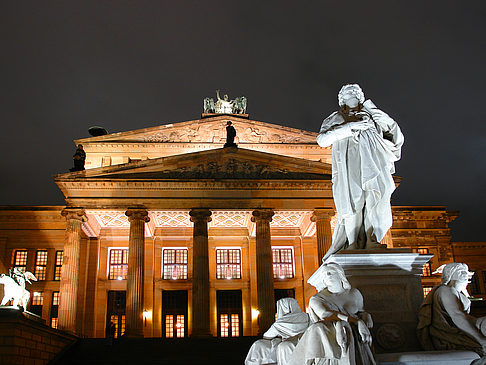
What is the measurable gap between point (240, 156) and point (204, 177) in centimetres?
269

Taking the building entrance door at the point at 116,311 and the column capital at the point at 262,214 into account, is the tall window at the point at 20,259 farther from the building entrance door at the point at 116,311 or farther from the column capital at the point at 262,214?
the column capital at the point at 262,214

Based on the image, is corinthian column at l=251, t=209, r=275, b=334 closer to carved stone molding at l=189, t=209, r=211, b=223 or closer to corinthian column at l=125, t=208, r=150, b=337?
carved stone molding at l=189, t=209, r=211, b=223

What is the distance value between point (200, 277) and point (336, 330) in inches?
1046

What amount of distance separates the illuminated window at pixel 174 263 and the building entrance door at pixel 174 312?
1.20 metres

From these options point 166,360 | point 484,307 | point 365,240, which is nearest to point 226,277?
point 166,360

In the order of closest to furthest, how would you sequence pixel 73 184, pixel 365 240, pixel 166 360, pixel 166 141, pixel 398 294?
pixel 398 294 → pixel 365 240 → pixel 166 360 → pixel 73 184 → pixel 166 141

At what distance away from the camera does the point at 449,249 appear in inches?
1641

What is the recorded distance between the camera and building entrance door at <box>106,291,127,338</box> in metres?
36.8

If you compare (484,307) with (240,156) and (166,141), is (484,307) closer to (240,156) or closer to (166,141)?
(240,156)

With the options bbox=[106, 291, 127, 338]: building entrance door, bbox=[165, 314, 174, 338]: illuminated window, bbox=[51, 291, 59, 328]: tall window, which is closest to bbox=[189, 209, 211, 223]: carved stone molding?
bbox=[165, 314, 174, 338]: illuminated window

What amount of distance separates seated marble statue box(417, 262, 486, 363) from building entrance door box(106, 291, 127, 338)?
33.8m

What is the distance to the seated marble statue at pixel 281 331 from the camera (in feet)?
20.2

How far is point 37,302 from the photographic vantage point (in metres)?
37.8

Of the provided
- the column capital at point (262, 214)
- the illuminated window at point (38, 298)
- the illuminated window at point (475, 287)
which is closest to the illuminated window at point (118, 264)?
the illuminated window at point (38, 298)
